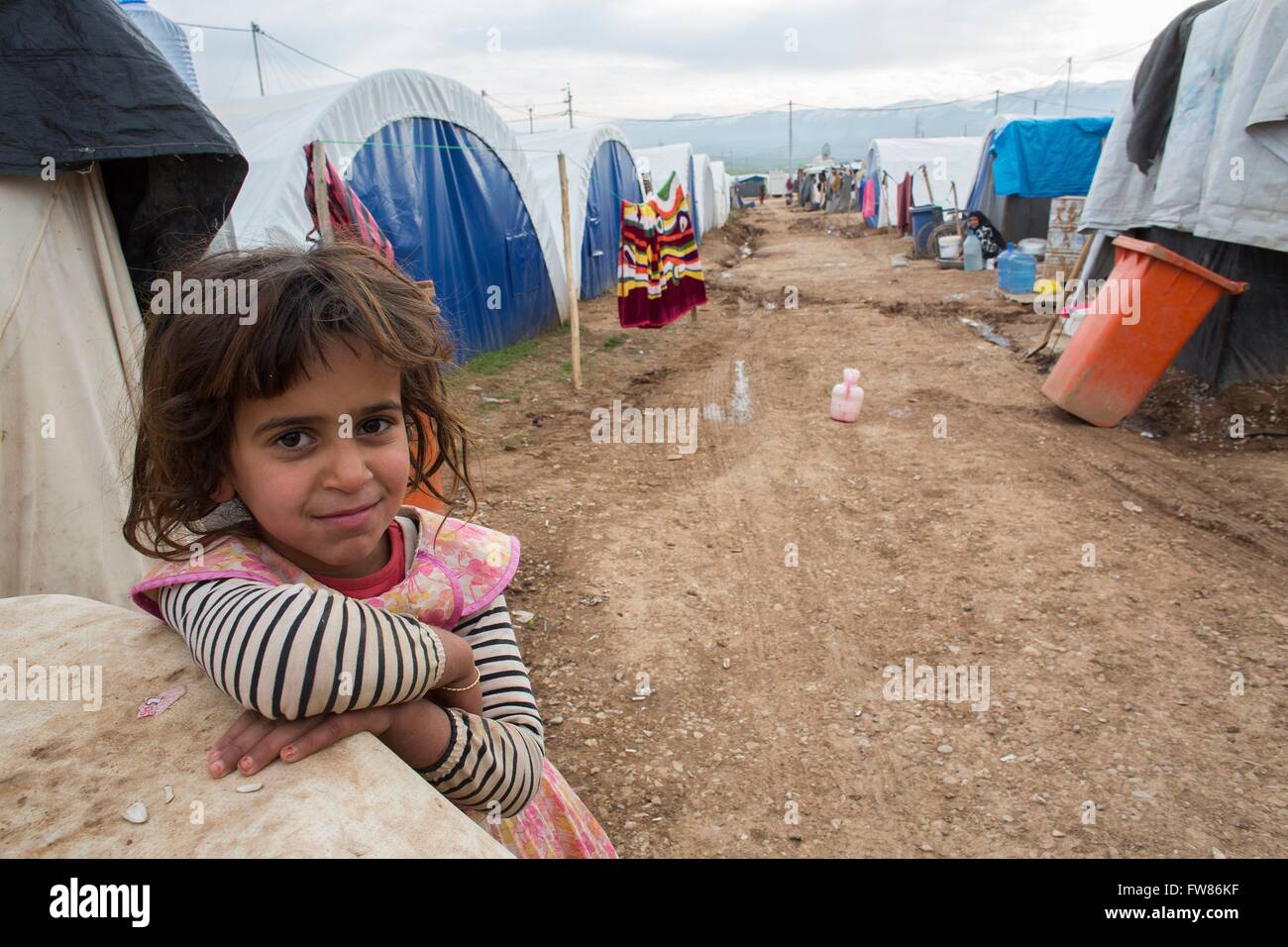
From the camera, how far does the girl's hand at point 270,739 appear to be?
2.90ft

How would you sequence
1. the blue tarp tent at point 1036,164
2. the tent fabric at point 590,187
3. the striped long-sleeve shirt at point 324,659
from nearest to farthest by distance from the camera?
the striped long-sleeve shirt at point 324,659 → the tent fabric at point 590,187 → the blue tarp tent at point 1036,164

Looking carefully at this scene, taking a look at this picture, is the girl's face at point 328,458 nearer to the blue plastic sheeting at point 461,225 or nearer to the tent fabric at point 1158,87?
the blue plastic sheeting at point 461,225

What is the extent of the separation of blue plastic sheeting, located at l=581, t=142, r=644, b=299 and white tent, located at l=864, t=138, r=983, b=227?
1070 centimetres

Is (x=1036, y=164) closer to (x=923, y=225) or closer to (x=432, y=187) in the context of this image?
(x=923, y=225)

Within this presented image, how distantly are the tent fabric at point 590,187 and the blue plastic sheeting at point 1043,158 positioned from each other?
321 inches

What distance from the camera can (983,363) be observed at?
8.34 m

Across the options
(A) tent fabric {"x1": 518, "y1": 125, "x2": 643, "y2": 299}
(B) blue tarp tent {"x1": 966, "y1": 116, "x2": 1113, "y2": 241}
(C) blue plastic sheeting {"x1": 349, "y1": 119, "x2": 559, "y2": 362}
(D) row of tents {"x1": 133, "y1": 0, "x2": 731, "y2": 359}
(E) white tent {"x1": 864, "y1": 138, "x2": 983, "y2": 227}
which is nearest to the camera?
(D) row of tents {"x1": 133, "y1": 0, "x2": 731, "y2": 359}

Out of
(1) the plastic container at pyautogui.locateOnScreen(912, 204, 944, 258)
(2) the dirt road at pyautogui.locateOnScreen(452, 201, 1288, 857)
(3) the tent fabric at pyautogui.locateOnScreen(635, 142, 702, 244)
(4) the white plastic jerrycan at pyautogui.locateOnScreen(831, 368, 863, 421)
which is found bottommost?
(2) the dirt road at pyautogui.locateOnScreen(452, 201, 1288, 857)

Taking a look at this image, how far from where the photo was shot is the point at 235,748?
2.94ft

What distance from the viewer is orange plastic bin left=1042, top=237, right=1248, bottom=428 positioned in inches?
222

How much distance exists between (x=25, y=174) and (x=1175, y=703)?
14.8 feet

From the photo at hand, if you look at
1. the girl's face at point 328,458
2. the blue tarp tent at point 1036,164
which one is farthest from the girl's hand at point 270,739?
the blue tarp tent at point 1036,164

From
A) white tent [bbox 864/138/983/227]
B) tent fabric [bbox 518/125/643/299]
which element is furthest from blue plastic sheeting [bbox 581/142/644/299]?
white tent [bbox 864/138/983/227]

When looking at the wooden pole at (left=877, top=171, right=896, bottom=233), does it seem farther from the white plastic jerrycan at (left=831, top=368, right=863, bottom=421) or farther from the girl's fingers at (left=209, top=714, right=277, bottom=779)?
the girl's fingers at (left=209, top=714, right=277, bottom=779)
